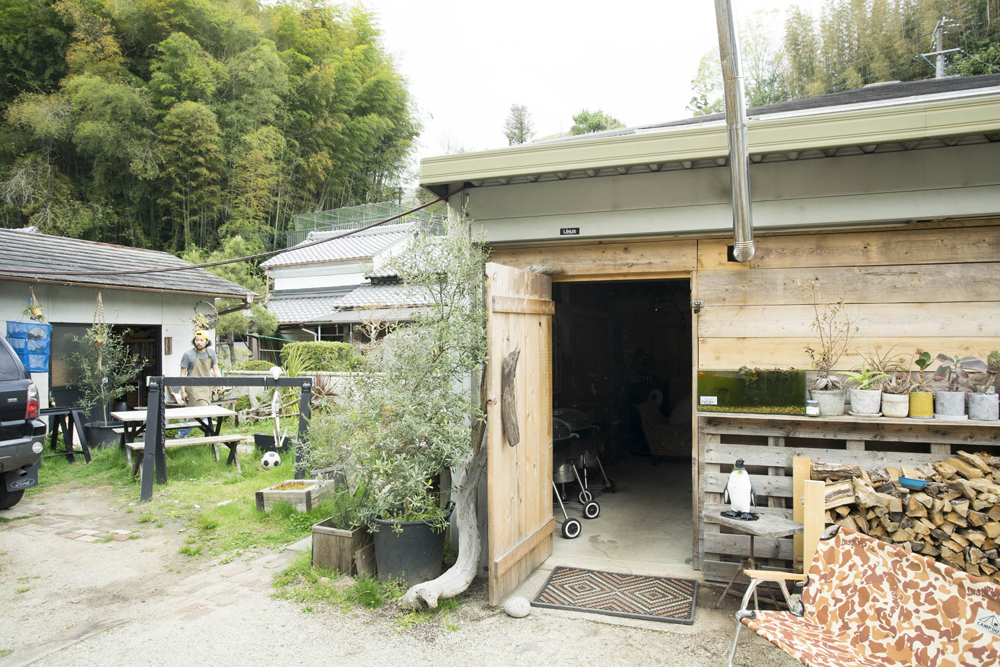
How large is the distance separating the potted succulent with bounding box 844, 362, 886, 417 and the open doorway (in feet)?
5.44

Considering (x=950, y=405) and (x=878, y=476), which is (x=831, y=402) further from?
(x=950, y=405)

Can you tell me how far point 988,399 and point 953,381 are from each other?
0.71 feet

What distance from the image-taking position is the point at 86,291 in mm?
9242

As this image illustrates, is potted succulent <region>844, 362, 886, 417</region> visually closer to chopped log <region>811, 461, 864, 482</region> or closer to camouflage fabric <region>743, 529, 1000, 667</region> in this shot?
chopped log <region>811, 461, 864, 482</region>

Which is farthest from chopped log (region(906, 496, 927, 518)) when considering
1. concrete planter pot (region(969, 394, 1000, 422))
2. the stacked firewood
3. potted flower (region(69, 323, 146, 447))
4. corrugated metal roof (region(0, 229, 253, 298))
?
corrugated metal roof (region(0, 229, 253, 298))

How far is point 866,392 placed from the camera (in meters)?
3.52

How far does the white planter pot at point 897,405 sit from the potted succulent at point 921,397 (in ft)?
0.11

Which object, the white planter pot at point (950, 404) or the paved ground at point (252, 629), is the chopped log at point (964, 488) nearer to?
the white planter pot at point (950, 404)

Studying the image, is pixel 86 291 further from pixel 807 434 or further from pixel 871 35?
pixel 871 35

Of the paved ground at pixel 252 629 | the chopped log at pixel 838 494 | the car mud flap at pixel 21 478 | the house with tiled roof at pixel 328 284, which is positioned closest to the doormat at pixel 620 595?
the paved ground at pixel 252 629

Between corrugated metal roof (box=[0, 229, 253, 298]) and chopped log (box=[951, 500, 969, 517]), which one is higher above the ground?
corrugated metal roof (box=[0, 229, 253, 298])

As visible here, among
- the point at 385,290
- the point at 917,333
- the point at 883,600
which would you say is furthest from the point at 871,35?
the point at 883,600

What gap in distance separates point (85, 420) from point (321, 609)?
651 cm

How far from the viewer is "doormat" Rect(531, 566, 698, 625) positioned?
358 cm
